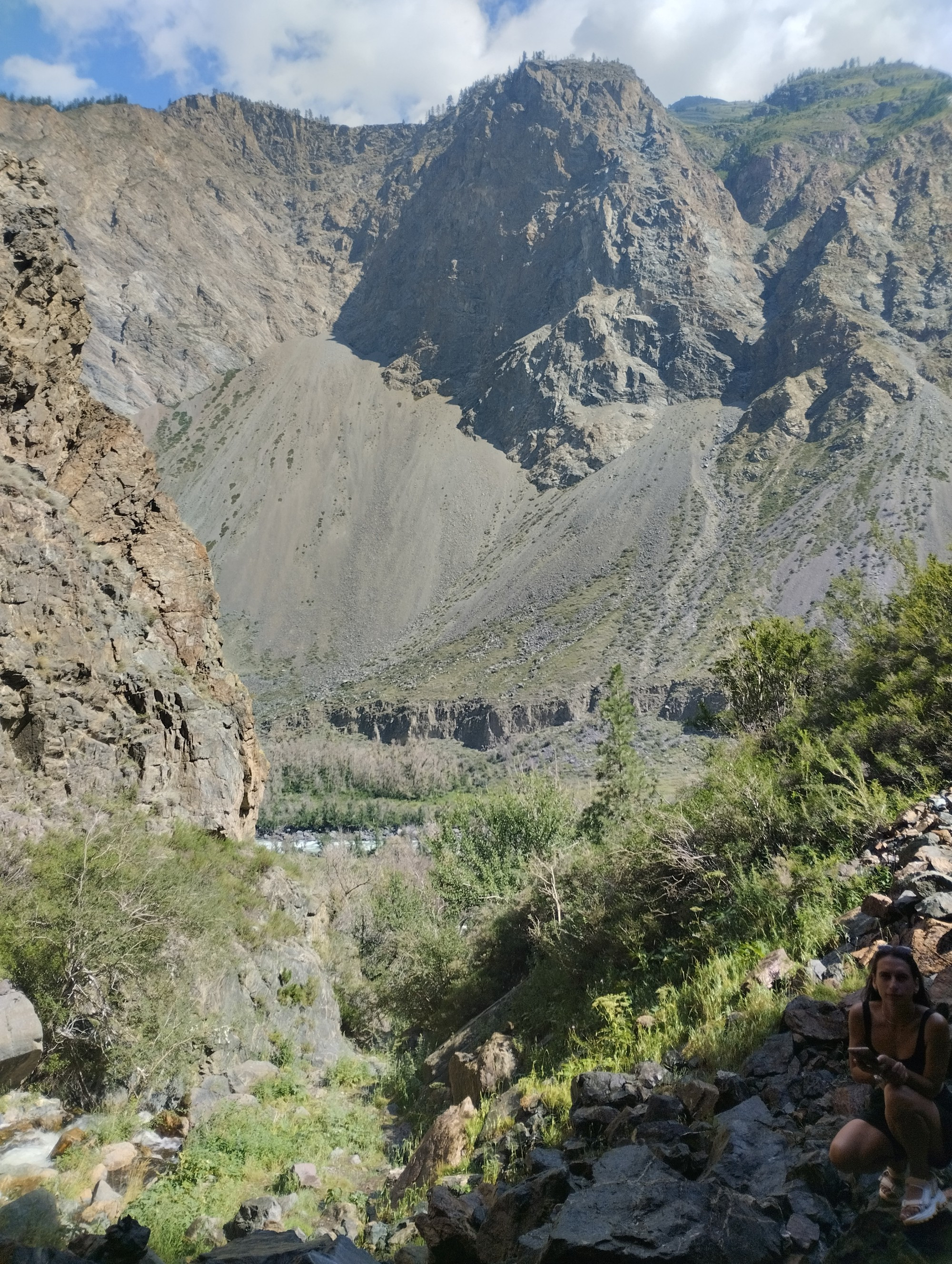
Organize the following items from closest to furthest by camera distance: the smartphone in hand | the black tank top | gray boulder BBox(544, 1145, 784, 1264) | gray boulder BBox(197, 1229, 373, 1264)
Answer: gray boulder BBox(544, 1145, 784, 1264) → the black tank top → the smartphone in hand → gray boulder BBox(197, 1229, 373, 1264)

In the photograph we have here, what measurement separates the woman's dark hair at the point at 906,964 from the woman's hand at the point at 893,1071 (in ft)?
0.95

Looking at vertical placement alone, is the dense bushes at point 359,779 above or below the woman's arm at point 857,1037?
below

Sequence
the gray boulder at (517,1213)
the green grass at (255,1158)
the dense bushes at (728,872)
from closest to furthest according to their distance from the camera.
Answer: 1. the gray boulder at (517,1213)
2. the dense bushes at (728,872)
3. the green grass at (255,1158)

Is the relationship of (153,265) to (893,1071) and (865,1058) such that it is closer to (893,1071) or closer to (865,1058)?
(865,1058)

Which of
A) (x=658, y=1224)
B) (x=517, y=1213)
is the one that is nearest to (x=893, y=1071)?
(x=658, y=1224)

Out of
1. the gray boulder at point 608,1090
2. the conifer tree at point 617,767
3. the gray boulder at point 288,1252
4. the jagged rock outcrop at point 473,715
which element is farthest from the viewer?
the jagged rock outcrop at point 473,715

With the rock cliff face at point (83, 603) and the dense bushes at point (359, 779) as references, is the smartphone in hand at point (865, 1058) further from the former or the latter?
the dense bushes at point (359, 779)

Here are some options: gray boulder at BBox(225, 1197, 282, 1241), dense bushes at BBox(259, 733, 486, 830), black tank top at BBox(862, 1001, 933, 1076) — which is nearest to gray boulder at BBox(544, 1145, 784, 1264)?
black tank top at BBox(862, 1001, 933, 1076)

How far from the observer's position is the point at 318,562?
412 feet

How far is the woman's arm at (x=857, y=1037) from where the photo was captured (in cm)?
391

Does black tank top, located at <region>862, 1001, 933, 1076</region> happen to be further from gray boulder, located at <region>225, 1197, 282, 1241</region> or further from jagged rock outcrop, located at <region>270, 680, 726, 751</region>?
jagged rock outcrop, located at <region>270, 680, 726, 751</region>

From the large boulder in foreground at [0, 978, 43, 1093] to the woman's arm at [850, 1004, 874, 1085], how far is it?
8077 mm

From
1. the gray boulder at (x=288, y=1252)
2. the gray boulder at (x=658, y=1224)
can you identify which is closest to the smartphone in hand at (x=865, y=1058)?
the gray boulder at (x=658, y=1224)

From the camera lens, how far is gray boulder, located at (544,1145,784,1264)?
137 inches
